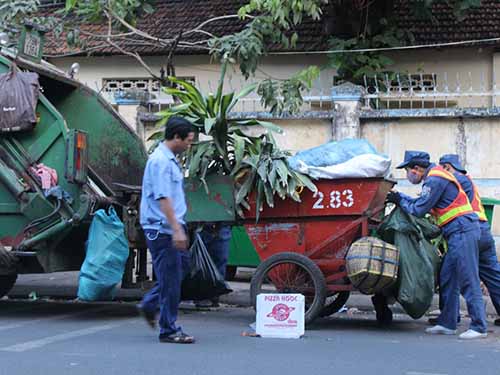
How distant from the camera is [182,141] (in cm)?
629

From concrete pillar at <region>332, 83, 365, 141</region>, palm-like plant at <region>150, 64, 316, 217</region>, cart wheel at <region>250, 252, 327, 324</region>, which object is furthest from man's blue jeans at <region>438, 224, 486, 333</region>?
concrete pillar at <region>332, 83, 365, 141</region>

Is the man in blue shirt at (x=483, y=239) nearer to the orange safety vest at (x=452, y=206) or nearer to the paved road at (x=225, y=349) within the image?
the orange safety vest at (x=452, y=206)

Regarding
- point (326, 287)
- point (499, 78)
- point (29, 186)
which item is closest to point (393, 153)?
point (499, 78)

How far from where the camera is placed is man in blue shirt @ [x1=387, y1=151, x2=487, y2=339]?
271 inches

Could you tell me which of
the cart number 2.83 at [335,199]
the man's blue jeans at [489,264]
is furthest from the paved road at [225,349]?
the cart number 2.83 at [335,199]

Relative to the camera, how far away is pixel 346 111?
1176cm

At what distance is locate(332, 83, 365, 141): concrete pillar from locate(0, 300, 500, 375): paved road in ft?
14.0

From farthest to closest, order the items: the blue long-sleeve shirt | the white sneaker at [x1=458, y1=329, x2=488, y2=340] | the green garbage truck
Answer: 1. the green garbage truck
2. the blue long-sleeve shirt
3. the white sneaker at [x1=458, y1=329, x2=488, y2=340]

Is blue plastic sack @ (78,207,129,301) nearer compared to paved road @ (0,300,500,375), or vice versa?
paved road @ (0,300,500,375)

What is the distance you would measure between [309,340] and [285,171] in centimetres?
145

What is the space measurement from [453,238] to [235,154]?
200cm

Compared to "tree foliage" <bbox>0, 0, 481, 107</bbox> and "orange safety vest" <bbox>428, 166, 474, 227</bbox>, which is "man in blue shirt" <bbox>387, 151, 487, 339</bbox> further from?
"tree foliage" <bbox>0, 0, 481, 107</bbox>

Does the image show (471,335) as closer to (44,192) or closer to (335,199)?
(335,199)

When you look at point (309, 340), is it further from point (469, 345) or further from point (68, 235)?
point (68, 235)
